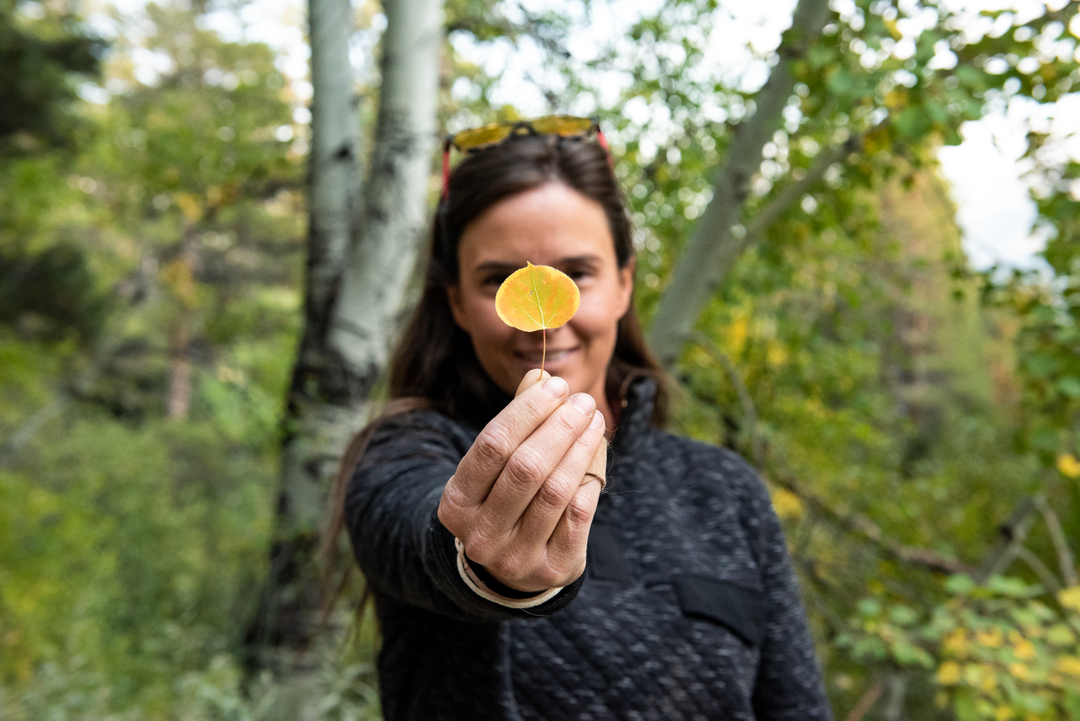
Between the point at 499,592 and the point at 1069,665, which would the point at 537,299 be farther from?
the point at 1069,665

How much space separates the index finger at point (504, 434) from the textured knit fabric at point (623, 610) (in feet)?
0.67

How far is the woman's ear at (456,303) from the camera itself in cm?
130

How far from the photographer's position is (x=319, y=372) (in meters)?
2.77

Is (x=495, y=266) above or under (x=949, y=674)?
above

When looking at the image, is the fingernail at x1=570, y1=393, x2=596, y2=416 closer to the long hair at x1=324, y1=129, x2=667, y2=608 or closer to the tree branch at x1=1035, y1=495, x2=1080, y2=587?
the long hair at x1=324, y1=129, x2=667, y2=608

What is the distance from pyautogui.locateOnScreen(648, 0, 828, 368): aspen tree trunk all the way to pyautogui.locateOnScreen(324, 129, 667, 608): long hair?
926 millimetres

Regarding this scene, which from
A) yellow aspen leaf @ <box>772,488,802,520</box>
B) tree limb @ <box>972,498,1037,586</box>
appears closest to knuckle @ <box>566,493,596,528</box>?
tree limb @ <box>972,498,1037,586</box>

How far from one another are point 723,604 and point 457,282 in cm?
84

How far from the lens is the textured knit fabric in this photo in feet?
3.42

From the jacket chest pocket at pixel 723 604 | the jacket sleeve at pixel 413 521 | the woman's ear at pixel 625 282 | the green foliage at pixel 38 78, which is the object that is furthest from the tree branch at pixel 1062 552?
the green foliage at pixel 38 78

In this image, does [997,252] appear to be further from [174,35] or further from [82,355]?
[174,35]

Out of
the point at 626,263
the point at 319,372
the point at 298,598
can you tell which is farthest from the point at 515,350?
the point at 298,598

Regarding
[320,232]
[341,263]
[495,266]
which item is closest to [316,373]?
[341,263]

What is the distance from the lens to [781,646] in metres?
1.39
